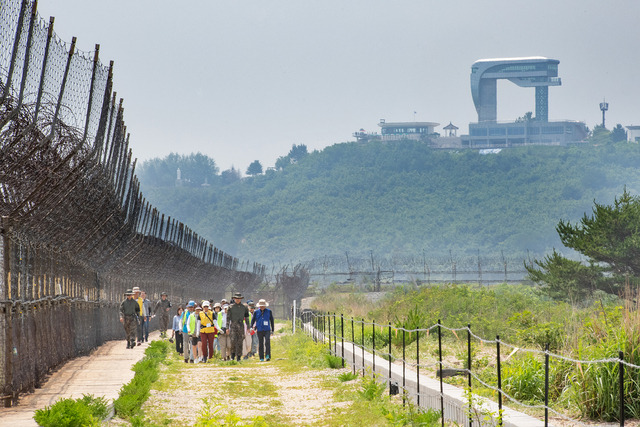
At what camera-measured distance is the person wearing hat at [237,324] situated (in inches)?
890

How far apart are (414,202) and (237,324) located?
147 metres

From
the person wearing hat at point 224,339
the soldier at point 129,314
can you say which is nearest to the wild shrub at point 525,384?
the person wearing hat at point 224,339

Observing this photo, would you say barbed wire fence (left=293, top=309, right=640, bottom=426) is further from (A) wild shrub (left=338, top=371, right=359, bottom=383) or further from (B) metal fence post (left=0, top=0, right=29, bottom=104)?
(B) metal fence post (left=0, top=0, right=29, bottom=104)

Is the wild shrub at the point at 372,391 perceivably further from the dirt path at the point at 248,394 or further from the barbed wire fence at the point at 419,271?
the barbed wire fence at the point at 419,271

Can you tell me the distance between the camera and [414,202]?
168375mm

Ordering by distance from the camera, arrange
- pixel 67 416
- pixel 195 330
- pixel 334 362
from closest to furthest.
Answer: pixel 67 416 < pixel 334 362 < pixel 195 330

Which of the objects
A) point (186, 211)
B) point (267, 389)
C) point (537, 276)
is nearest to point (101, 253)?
point (267, 389)

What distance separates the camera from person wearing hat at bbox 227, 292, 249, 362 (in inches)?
890

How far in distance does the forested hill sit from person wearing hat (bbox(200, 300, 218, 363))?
123 meters

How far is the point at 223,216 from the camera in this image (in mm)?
178375

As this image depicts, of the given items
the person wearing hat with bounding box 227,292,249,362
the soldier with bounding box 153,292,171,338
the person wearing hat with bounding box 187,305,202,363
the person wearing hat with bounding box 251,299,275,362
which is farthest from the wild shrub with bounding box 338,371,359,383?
the soldier with bounding box 153,292,171,338

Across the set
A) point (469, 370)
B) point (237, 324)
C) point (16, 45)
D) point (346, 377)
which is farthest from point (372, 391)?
point (237, 324)

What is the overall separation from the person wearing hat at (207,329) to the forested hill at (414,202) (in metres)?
123

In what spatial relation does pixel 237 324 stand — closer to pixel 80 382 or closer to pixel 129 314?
pixel 129 314
